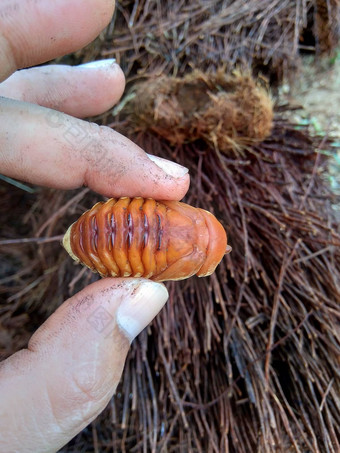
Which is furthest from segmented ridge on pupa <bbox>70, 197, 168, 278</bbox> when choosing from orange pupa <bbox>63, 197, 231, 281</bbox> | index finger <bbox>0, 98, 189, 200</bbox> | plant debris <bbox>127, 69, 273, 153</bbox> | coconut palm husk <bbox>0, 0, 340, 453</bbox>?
plant debris <bbox>127, 69, 273, 153</bbox>

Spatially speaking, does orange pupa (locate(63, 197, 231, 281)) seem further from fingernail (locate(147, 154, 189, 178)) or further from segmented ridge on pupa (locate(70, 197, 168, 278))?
fingernail (locate(147, 154, 189, 178))

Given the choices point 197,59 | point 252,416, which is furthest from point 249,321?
point 197,59

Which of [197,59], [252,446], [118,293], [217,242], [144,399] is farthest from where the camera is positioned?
[197,59]

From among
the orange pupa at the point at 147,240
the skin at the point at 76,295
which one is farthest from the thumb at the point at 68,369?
the orange pupa at the point at 147,240

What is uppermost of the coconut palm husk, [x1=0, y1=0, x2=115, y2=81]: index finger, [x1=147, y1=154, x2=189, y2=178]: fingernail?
[x1=0, y1=0, x2=115, y2=81]: index finger

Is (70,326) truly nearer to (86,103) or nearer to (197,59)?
(86,103)

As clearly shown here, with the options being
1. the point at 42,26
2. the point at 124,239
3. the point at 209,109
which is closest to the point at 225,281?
the point at 124,239

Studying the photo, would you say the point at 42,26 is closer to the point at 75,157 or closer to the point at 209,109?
the point at 75,157
